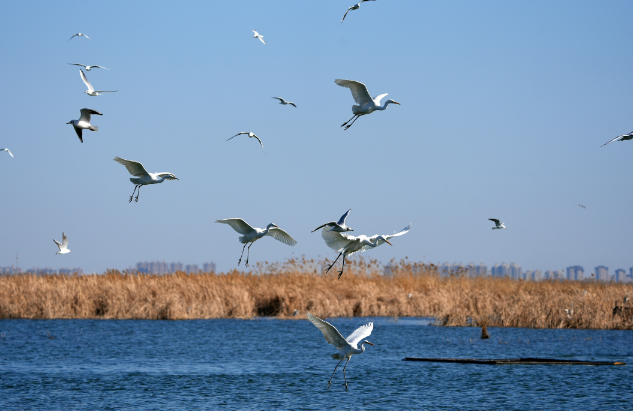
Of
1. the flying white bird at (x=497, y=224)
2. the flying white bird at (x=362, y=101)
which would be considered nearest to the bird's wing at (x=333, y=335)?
the flying white bird at (x=362, y=101)

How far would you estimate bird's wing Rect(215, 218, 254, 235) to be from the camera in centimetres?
1333

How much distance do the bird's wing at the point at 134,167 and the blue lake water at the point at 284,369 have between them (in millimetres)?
5695

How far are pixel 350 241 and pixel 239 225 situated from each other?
7.20 feet

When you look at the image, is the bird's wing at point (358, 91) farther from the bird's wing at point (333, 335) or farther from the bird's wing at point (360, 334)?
the bird's wing at point (333, 335)

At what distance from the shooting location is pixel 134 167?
14.8 metres

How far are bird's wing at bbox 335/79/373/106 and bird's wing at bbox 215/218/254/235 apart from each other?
9.68 feet

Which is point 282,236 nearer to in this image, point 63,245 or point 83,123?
point 83,123

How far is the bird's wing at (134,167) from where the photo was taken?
14.5 metres

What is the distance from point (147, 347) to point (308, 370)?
23.9 ft

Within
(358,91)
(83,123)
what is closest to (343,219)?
(358,91)

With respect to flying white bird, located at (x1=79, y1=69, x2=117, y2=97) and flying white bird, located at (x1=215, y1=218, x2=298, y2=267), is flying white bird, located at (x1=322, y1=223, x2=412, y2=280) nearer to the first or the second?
flying white bird, located at (x1=215, y1=218, x2=298, y2=267)

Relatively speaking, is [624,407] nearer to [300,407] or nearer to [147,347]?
[300,407]

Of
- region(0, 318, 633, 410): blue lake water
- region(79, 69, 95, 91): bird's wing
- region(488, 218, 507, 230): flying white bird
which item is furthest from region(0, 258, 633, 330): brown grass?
region(79, 69, 95, 91): bird's wing

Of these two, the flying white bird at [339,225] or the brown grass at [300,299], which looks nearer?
the flying white bird at [339,225]
